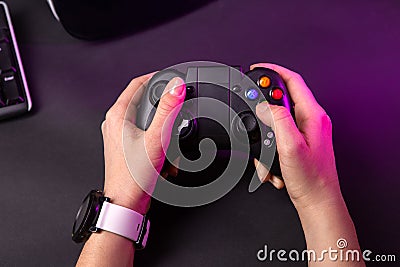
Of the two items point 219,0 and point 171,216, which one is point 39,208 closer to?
point 171,216

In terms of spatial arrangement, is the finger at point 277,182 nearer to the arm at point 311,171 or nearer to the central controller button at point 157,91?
the arm at point 311,171

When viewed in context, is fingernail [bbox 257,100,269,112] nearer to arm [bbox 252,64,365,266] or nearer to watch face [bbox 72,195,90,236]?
arm [bbox 252,64,365,266]

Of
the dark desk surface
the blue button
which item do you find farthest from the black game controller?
the dark desk surface

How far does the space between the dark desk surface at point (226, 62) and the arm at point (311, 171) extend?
5 centimetres

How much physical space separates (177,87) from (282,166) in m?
0.15

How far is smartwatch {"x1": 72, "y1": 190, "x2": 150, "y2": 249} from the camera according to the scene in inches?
26.7

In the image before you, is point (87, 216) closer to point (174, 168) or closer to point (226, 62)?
point (174, 168)

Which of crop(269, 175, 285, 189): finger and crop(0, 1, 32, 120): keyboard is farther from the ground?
crop(0, 1, 32, 120): keyboard

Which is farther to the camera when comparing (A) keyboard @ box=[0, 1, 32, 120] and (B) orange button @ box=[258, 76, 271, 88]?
(A) keyboard @ box=[0, 1, 32, 120]

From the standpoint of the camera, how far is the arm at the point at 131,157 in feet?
2.12

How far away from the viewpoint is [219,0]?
32.3 inches

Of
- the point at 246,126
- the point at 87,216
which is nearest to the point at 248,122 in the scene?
the point at 246,126

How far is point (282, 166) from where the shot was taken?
25.6 inches

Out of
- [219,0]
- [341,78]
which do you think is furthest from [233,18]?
[341,78]
